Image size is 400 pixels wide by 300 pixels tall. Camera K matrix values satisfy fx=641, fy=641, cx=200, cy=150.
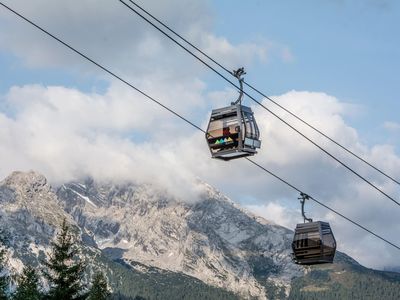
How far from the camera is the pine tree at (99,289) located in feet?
186

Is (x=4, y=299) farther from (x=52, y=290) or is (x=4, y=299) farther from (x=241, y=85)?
(x=241, y=85)

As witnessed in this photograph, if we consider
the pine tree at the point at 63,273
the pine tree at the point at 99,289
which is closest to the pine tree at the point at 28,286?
the pine tree at the point at 63,273

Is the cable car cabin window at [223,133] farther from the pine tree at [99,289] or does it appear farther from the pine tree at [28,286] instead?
the pine tree at [99,289]

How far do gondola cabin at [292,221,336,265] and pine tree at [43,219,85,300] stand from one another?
20842 millimetres

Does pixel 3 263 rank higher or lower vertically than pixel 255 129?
lower

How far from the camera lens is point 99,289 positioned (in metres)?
58.0

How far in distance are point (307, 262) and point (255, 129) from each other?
13916 millimetres

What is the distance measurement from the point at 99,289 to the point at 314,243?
2794 cm

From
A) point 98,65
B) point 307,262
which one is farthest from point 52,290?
point 98,65

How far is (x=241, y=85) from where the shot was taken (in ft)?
80.1

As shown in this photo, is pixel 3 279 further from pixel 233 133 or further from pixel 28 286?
pixel 233 133

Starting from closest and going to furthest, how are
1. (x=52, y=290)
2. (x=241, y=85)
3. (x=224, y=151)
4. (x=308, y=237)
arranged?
(x=241, y=85)
(x=224, y=151)
(x=308, y=237)
(x=52, y=290)

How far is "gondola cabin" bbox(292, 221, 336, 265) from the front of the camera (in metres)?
36.0

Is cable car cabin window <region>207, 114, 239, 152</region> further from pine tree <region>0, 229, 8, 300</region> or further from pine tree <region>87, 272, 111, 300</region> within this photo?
pine tree <region>87, 272, 111, 300</region>
